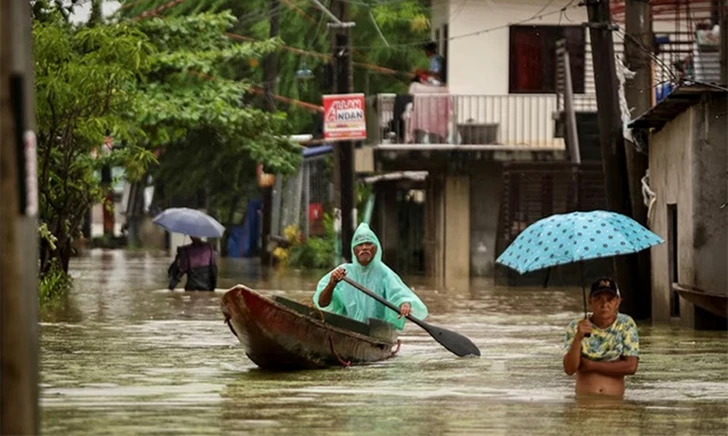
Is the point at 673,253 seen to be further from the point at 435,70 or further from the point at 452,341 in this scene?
the point at 435,70

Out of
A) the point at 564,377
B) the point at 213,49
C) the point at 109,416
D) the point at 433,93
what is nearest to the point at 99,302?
the point at 213,49

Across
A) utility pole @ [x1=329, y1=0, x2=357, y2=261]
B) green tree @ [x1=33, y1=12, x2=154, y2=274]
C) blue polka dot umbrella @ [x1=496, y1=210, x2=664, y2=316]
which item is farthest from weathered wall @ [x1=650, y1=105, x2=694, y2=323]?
utility pole @ [x1=329, y1=0, x2=357, y2=261]

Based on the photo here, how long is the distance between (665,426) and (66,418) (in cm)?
434

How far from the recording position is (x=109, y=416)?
13758mm

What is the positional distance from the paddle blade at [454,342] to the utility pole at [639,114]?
836 centimetres

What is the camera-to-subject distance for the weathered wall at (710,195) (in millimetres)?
24719

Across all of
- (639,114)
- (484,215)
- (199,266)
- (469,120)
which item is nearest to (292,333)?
(639,114)

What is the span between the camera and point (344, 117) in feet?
121

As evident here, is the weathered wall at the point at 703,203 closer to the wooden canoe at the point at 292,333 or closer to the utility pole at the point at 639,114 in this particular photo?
the utility pole at the point at 639,114

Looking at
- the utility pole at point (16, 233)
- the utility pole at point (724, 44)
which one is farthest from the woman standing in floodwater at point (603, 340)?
the utility pole at point (724, 44)

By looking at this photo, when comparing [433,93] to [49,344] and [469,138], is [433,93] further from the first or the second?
[49,344]

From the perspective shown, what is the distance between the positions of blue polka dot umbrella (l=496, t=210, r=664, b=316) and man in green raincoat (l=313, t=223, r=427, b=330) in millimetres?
3175

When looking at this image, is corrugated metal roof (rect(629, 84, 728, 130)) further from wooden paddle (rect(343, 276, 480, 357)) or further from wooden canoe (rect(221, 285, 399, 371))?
wooden canoe (rect(221, 285, 399, 371))

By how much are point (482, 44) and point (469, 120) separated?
204 centimetres
